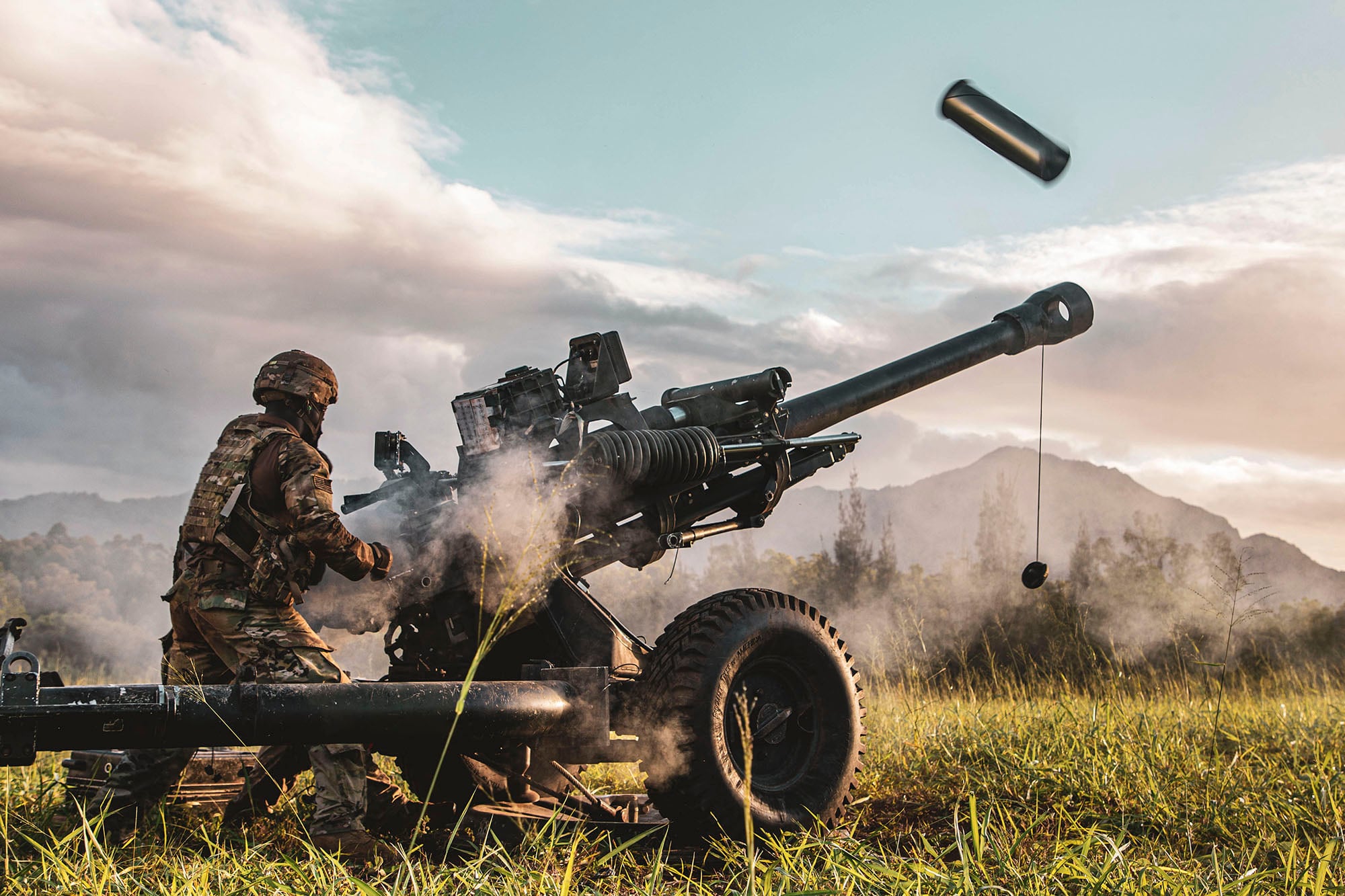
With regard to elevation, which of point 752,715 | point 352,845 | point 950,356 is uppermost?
point 950,356

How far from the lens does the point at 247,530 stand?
4500 mm

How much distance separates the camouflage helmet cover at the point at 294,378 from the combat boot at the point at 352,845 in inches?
67.7

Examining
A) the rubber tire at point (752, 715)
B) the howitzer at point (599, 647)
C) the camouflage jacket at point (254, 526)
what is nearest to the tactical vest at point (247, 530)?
the camouflage jacket at point (254, 526)

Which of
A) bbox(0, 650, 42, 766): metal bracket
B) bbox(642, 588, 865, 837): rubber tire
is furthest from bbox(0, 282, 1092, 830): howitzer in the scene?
bbox(0, 650, 42, 766): metal bracket

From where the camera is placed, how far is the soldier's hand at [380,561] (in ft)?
14.8

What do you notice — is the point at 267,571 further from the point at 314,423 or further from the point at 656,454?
the point at 656,454

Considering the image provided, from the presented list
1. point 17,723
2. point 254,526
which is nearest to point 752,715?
point 254,526

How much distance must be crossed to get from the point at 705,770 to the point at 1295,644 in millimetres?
12981

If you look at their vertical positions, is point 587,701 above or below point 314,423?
below

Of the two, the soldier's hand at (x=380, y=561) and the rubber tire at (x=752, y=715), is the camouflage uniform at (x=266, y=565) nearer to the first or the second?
the soldier's hand at (x=380, y=561)

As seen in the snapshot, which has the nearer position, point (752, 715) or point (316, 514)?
point (316, 514)

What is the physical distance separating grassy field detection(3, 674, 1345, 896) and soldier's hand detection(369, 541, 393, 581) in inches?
40.9

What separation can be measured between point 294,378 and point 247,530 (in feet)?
2.14

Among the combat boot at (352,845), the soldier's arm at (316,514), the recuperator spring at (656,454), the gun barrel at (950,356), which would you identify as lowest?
the combat boot at (352,845)
